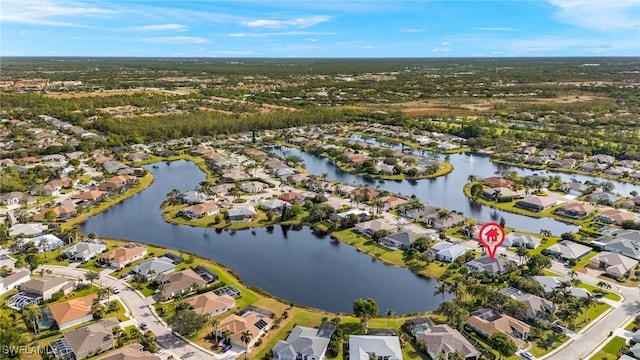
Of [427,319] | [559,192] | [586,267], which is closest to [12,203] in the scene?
[427,319]

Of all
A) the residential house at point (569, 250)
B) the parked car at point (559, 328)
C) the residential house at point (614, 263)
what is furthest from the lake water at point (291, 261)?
the residential house at point (614, 263)

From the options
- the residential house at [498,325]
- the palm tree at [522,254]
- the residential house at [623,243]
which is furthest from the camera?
the residential house at [623,243]

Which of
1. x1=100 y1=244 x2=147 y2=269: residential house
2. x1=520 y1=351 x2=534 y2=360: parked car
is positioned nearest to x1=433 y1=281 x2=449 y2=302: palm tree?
x1=520 y1=351 x2=534 y2=360: parked car

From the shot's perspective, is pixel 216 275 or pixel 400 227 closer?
pixel 216 275

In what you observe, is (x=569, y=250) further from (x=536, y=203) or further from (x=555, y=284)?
(x=536, y=203)

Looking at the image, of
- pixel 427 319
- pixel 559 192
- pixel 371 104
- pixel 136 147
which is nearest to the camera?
pixel 427 319

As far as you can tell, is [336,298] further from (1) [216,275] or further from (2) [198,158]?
(2) [198,158]

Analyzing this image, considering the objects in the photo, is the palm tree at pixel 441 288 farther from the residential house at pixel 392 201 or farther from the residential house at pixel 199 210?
the residential house at pixel 199 210
